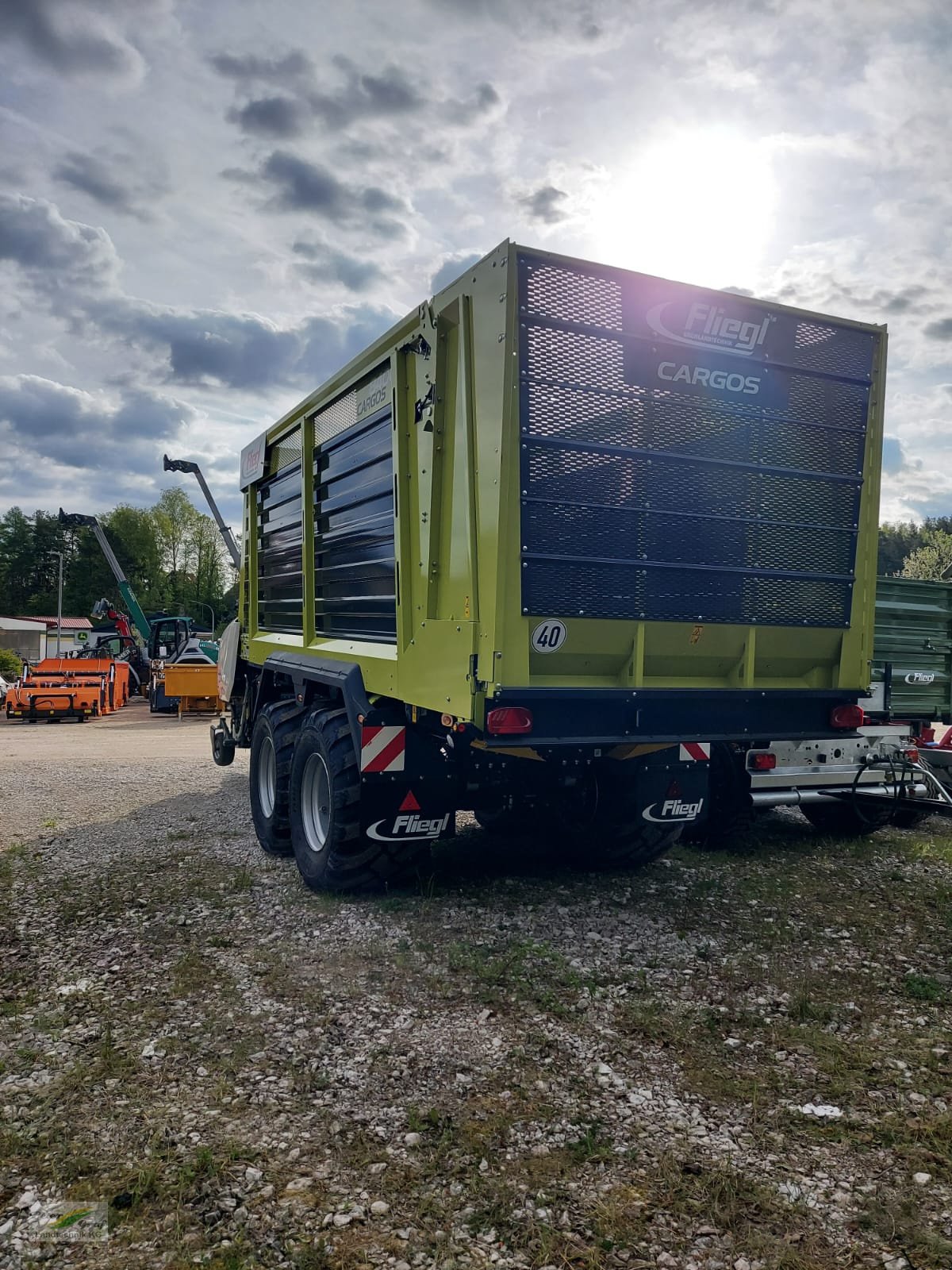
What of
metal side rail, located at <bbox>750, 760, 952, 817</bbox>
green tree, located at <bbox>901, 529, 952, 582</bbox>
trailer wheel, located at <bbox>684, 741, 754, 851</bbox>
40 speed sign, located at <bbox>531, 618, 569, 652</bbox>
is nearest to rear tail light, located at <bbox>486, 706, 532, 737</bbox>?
40 speed sign, located at <bbox>531, 618, 569, 652</bbox>

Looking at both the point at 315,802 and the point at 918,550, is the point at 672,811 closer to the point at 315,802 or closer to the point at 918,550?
the point at 315,802

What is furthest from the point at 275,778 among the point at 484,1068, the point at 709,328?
the point at 709,328

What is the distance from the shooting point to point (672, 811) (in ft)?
17.8

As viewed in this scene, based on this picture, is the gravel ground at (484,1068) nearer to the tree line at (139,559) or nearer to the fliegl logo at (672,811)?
the fliegl logo at (672,811)

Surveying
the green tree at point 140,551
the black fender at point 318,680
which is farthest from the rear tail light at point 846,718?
the green tree at point 140,551

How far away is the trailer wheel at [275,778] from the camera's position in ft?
22.0

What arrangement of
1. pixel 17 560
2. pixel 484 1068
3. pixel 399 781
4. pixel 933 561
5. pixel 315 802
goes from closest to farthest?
pixel 484 1068, pixel 399 781, pixel 315 802, pixel 933 561, pixel 17 560

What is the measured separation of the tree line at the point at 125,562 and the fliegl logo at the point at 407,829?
2490 inches

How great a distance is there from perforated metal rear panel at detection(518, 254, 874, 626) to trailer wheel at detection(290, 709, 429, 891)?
5.79 ft

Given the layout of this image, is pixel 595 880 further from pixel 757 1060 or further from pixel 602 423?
Result: pixel 602 423

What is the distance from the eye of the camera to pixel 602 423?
4543mm

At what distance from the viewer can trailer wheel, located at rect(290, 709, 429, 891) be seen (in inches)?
209

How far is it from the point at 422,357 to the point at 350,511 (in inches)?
54.8

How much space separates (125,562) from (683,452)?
244 ft
